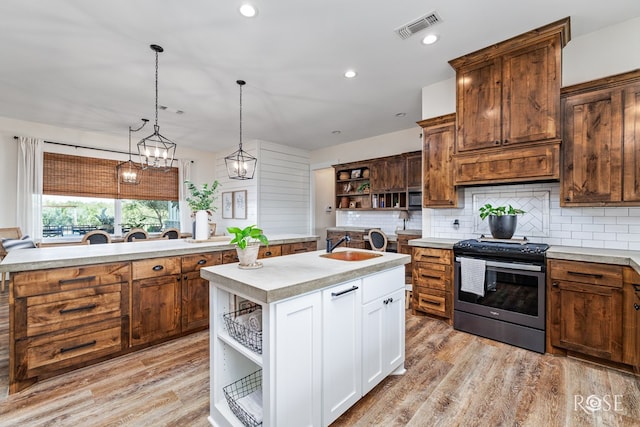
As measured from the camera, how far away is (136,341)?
2531 millimetres

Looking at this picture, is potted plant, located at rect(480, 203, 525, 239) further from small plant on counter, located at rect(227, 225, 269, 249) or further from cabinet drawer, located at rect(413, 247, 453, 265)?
small plant on counter, located at rect(227, 225, 269, 249)

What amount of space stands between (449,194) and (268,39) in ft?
8.30

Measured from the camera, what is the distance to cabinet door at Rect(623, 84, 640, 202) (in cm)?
232

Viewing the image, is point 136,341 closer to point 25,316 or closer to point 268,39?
point 25,316

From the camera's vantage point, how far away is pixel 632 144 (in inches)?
92.0

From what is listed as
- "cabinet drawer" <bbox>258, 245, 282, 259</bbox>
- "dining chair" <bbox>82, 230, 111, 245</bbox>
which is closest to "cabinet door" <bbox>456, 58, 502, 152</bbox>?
"cabinet drawer" <bbox>258, 245, 282, 259</bbox>

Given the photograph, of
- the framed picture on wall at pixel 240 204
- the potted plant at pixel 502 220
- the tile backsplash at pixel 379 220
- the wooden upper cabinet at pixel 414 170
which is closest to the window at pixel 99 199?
the framed picture on wall at pixel 240 204

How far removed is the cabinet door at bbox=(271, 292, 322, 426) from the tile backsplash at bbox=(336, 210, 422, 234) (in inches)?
172

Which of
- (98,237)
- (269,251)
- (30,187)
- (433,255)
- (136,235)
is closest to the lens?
(433,255)

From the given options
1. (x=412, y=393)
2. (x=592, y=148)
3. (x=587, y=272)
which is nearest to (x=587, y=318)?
(x=587, y=272)

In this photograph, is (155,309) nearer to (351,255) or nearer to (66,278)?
(66,278)

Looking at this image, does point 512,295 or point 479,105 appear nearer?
point 512,295

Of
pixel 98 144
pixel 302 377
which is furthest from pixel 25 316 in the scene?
pixel 98 144

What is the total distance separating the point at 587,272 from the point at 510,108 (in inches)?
62.8
